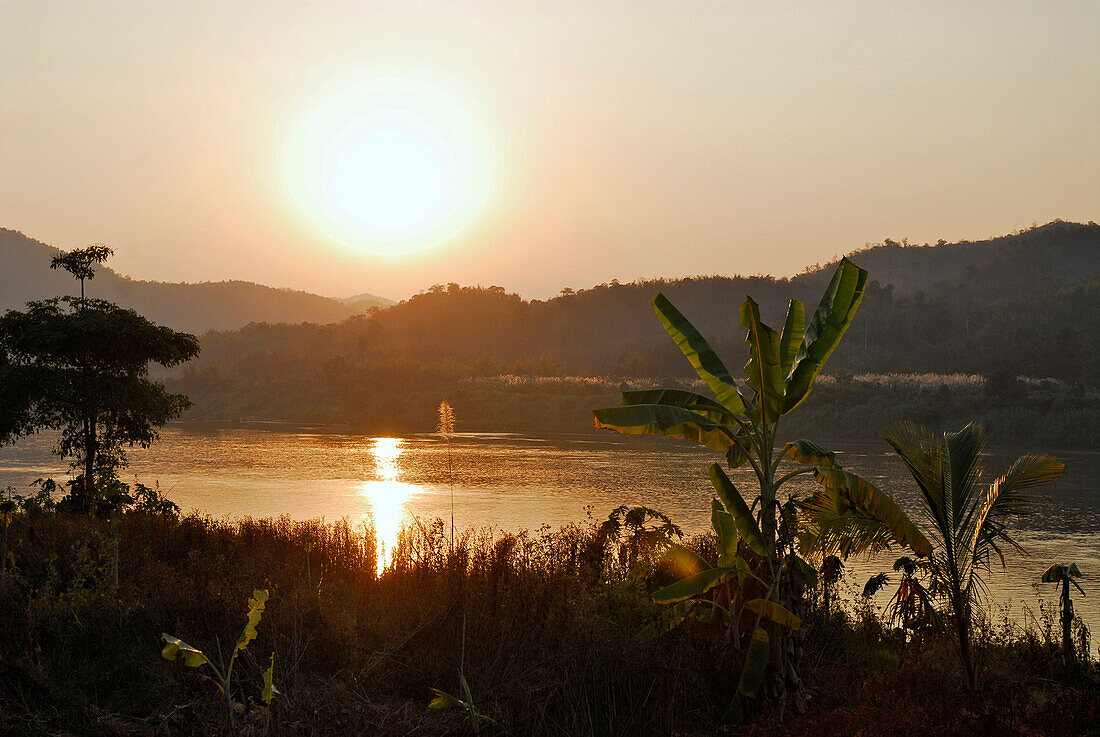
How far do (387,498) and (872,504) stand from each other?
68.0 ft

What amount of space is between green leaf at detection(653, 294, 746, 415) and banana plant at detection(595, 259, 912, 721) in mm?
11

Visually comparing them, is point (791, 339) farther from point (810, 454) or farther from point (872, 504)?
point (872, 504)

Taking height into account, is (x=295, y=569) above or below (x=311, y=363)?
below

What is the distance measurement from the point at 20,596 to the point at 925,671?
28.8 ft

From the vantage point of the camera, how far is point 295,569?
11344 mm

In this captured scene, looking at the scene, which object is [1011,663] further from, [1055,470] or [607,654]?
[607,654]

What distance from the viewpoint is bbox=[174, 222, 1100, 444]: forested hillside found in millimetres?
77938

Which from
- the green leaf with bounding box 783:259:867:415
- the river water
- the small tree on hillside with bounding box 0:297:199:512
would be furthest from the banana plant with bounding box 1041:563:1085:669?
the small tree on hillside with bounding box 0:297:199:512

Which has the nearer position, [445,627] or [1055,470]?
[1055,470]

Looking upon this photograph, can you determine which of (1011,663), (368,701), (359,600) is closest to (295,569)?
(359,600)

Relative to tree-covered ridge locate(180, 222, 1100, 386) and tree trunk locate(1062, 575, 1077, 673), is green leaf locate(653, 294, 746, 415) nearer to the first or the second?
tree trunk locate(1062, 575, 1077, 673)

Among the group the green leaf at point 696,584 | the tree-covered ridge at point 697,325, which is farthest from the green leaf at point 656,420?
the tree-covered ridge at point 697,325

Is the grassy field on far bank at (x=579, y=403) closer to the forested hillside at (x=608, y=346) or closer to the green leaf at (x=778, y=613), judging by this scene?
the forested hillside at (x=608, y=346)

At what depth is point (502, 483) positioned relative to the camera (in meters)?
30.6
